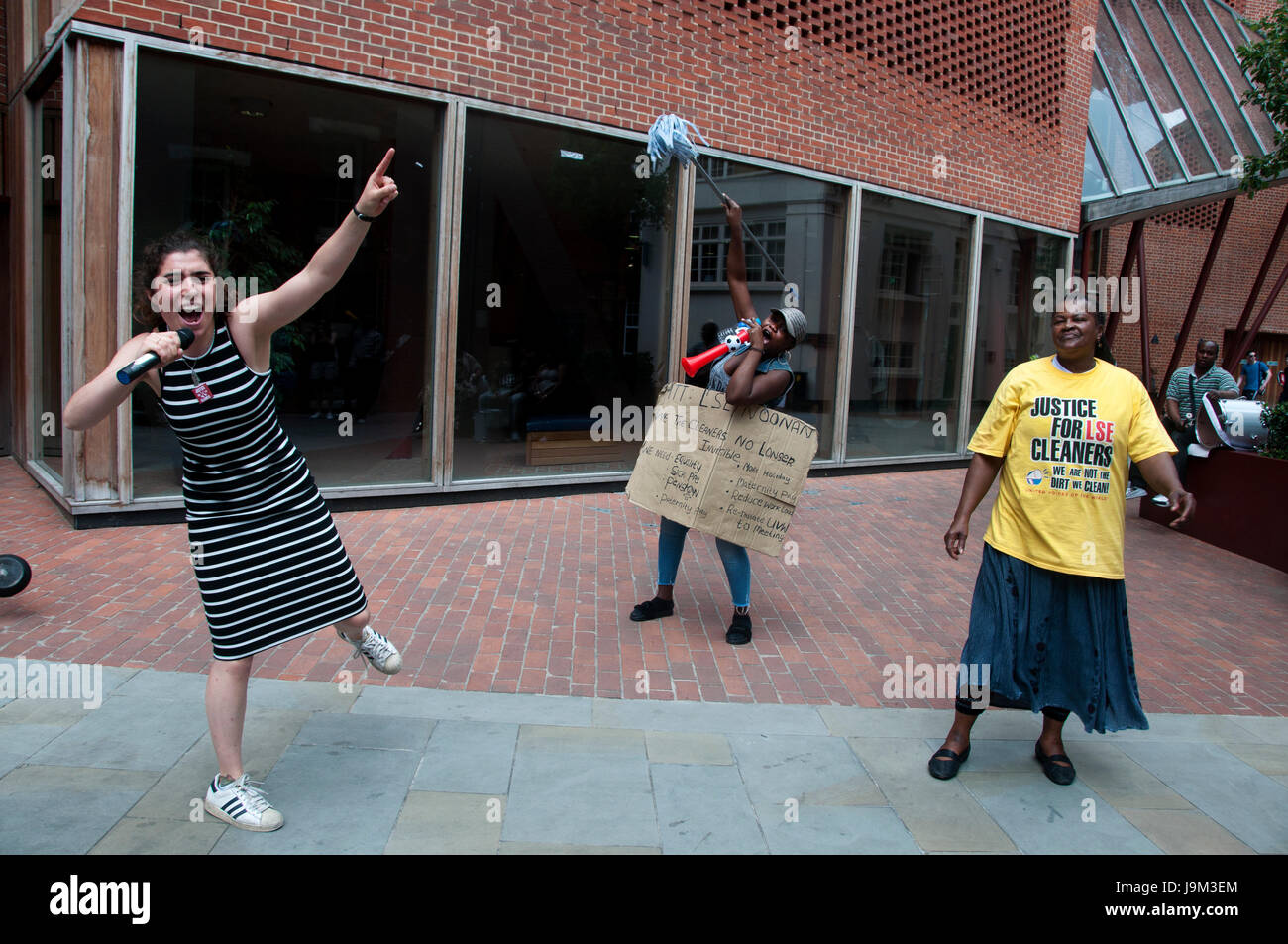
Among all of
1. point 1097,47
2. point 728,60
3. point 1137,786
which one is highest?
point 1097,47

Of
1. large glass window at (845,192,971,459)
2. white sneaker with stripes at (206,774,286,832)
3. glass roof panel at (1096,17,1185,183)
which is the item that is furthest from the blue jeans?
glass roof panel at (1096,17,1185,183)

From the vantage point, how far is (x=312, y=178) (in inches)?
305

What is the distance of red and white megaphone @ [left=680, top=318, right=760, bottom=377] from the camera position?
4906 millimetres

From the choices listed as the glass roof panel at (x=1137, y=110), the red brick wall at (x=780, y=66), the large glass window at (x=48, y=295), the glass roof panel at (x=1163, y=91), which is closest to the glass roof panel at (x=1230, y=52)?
the glass roof panel at (x=1163, y=91)

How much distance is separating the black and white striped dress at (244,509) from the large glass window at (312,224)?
4332mm

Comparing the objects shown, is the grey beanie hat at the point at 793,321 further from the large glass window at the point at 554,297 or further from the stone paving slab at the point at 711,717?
the large glass window at the point at 554,297

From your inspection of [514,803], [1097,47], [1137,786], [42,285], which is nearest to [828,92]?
[1097,47]

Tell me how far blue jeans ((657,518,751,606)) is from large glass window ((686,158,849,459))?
421cm

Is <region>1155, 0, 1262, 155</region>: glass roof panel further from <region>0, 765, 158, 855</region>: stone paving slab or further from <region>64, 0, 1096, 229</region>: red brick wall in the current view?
<region>0, 765, 158, 855</region>: stone paving slab

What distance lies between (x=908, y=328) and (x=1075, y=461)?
9267mm

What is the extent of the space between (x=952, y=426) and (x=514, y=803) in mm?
11062

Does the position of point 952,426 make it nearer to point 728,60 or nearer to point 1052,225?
point 1052,225

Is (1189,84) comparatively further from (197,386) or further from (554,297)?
(197,386)

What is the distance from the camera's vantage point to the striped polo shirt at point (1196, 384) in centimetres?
901
